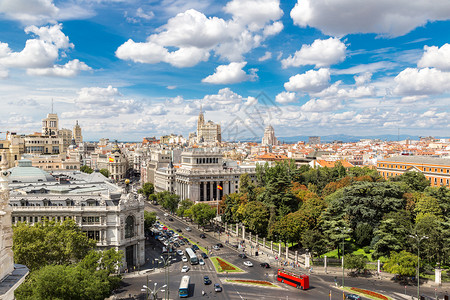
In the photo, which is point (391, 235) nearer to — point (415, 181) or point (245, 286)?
point (245, 286)

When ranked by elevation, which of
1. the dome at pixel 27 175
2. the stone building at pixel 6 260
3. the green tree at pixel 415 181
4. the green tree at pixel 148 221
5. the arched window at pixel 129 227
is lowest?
the green tree at pixel 148 221

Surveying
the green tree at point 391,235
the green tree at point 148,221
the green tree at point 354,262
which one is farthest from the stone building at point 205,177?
the green tree at point 354,262

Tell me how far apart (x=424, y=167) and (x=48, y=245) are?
11022cm

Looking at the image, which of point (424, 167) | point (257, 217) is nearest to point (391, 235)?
point (257, 217)

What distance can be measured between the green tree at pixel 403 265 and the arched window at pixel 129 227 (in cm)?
4120

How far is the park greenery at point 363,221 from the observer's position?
179ft

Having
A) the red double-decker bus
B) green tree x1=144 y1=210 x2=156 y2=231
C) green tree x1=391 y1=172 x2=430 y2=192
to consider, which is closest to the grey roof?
green tree x1=391 y1=172 x2=430 y2=192

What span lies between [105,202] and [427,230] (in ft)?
170

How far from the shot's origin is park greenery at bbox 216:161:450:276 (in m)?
54.5

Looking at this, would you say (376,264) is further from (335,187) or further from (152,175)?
(152,175)

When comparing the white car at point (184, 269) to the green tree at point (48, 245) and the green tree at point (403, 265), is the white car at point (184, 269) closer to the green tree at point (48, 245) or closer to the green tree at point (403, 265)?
the green tree at point (48, 245)

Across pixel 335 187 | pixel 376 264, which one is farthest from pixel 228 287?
pixel 335 187

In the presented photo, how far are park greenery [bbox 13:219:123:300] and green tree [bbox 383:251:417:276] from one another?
38.4 m

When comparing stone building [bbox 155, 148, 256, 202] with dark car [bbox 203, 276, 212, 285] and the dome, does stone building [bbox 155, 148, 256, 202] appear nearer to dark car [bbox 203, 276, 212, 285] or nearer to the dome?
the dome
